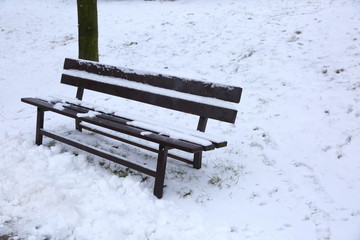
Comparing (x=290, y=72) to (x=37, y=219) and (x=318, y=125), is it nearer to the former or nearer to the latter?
(x=318, y=125)

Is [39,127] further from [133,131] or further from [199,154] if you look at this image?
[199,154]

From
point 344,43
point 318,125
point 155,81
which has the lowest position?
point 318,125

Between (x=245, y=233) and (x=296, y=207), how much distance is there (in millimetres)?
701

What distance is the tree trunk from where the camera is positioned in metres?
6.80

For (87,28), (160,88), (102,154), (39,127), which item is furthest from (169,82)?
(87,28)

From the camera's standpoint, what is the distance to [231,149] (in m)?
4.81

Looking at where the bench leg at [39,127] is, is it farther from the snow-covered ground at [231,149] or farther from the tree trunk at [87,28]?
the tree trunk at [87,28]

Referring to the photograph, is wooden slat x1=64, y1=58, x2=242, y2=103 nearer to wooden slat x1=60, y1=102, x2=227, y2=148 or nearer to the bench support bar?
wooden slat x1=60, y1=102, x2=227, y2=148

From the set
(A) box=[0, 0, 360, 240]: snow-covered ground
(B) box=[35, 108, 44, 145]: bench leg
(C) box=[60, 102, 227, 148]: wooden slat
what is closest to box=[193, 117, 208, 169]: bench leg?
(A) box=[0, 0, 360, 240]: snow-covered ground

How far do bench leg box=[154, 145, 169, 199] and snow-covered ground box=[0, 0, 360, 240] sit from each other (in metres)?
0.11

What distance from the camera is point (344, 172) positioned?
13.6 feet

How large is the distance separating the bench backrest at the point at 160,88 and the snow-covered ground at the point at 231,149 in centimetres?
73

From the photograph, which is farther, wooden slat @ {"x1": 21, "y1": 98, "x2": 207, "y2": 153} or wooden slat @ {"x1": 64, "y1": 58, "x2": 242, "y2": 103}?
wooden slat @ {"x1": 64, "y1": 58, "x2": 242, "y2": 103}

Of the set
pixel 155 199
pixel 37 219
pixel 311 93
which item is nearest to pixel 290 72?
pixel 311 93
